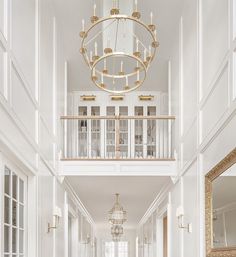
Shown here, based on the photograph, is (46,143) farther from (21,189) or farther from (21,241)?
(21,241)

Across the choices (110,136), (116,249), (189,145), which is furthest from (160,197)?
(116,249)

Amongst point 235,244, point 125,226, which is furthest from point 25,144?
point 125,226

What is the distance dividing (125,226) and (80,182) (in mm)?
12750

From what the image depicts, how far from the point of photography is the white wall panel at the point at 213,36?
557cm

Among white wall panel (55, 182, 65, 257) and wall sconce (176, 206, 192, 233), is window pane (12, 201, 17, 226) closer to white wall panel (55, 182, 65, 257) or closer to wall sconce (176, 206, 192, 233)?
wall sconce (176, 206, 192, 233)

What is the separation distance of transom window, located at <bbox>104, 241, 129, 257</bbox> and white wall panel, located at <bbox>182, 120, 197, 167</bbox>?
662 inches

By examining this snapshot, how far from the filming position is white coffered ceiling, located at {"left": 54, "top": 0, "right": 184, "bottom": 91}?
901cm

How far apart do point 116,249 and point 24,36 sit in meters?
19.9

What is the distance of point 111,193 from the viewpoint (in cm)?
1269

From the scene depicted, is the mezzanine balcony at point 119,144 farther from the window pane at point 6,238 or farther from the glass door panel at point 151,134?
the window pane at point 6,238

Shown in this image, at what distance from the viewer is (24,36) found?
6.23 m

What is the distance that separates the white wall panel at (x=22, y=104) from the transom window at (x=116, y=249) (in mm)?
18843

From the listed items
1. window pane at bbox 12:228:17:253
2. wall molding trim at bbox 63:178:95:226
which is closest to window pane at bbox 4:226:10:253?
window pane at bbox 12:228:17:253

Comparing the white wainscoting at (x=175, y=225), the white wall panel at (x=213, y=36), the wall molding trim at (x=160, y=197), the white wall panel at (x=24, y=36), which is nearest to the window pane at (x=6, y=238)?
the white wall panel at (x=24, y=36)
